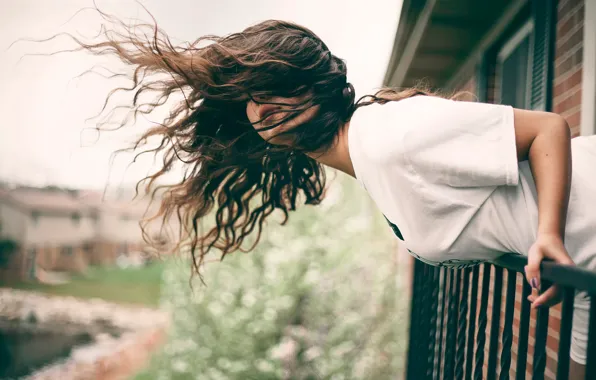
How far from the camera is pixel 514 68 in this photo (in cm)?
349

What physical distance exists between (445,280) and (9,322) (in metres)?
9.84

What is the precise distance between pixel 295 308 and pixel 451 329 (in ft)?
10.2

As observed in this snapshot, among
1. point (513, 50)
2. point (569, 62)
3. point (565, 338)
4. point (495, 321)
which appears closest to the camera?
point (565, 338)

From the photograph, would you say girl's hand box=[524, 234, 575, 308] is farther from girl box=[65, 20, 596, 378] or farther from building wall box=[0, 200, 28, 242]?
building wall box=[0, 200, 28, 242]

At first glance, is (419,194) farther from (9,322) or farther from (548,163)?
(9,322)

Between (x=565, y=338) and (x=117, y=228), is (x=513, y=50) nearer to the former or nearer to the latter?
(x=565, y=338)

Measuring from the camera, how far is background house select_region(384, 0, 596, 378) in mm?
2189

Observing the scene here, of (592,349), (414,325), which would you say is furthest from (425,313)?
(592,349)

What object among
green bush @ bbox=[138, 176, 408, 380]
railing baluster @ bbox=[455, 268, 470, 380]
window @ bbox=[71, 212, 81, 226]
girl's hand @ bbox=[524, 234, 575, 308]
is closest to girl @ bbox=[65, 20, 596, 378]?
girl's hand @ bbox=[524, 234, 575, 308]

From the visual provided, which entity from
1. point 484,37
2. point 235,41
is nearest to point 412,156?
point 235,41

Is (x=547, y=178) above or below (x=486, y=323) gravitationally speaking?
above

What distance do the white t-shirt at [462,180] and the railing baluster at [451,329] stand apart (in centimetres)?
53

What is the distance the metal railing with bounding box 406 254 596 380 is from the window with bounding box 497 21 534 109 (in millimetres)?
1482

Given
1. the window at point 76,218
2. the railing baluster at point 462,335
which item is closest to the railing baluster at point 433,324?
the railing baluster at point 462,335
